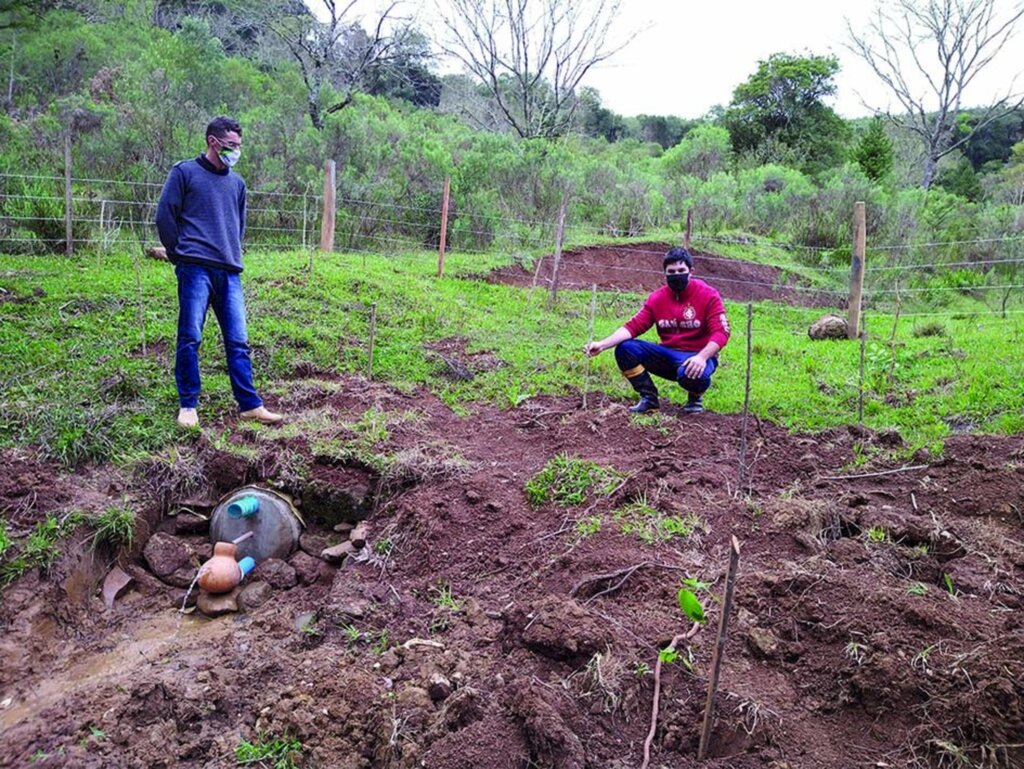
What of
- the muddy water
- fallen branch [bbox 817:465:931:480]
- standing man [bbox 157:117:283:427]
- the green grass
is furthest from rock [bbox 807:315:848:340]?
the muddy water

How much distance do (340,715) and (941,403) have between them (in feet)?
15.4

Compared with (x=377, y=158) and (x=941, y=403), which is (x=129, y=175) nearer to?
(x=377, y=158)

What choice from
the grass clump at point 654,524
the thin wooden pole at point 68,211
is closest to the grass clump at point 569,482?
the grass clump at point 654,524

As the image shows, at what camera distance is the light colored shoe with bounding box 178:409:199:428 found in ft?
14.3

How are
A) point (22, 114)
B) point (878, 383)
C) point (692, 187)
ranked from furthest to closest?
point (692, 187) → point (22, 114) → point (878, 383)

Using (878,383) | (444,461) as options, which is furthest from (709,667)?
(878,383)

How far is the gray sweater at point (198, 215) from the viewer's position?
419 centimetres

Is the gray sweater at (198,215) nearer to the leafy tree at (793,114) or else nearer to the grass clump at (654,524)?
the grass clump at (654,524)

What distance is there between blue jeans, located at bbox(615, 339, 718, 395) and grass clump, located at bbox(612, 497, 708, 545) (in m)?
1.63

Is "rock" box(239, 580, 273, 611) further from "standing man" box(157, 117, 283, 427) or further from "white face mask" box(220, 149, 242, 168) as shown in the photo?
"white face mask" box(220, 149, 242, 168)

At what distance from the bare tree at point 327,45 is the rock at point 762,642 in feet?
49.0

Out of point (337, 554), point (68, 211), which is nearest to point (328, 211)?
point (68, 211)

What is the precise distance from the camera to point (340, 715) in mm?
2416

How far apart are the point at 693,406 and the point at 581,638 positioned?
2791mm
